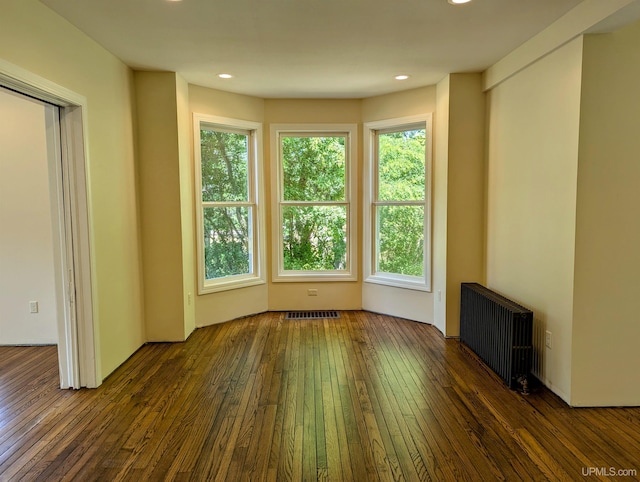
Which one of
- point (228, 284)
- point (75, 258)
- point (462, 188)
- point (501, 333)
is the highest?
point (462, 188)

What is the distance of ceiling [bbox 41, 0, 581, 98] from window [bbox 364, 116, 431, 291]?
0.76 meters

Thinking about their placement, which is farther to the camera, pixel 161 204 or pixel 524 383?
pixel 161 204

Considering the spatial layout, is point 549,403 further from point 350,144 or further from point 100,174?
point 100,174

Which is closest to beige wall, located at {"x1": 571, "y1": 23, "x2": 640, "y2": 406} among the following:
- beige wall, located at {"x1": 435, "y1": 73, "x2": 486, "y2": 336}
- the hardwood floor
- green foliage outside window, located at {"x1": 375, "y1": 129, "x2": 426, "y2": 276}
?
the hardwood floor

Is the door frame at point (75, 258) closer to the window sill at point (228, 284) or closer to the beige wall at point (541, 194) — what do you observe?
the window sill at point (228, 284)

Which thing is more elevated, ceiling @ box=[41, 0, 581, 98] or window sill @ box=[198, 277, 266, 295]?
ceiling @ box=[41, 0, 581, 98]

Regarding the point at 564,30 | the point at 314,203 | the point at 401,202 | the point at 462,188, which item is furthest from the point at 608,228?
the point at 314,203

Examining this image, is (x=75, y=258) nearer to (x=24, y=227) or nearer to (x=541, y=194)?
(x=24, y=227)

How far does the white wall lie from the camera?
370 cm

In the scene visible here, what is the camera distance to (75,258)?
9.62 ft

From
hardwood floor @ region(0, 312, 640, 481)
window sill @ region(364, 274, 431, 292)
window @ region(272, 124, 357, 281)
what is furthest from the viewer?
window @ region(272, 124, 357, 281)

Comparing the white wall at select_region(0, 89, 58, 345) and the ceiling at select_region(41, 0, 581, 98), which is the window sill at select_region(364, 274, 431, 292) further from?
the white wall at select_region(0, 89, 58, 345)

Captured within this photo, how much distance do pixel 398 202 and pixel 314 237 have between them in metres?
1.13

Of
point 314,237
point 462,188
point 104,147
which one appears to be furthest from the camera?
point 314,237
